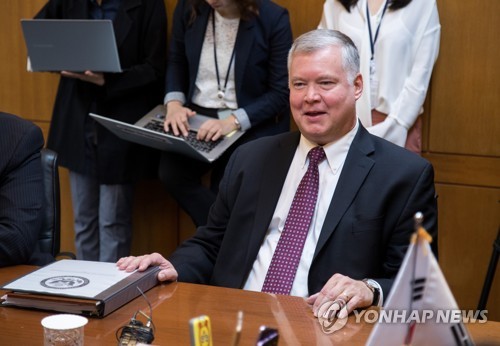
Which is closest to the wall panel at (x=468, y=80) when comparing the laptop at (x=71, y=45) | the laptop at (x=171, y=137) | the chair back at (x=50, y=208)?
the laptop at (x=171, y=137)

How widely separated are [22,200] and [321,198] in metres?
0.98

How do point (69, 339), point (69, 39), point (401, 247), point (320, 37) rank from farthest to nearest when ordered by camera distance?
1. point (69, 39)
2. point (320, 37)
3. point (401, 247)
4. point (69, 339)

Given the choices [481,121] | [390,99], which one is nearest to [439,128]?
[481,121]

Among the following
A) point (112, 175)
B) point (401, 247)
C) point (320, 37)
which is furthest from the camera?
point (112, 175)

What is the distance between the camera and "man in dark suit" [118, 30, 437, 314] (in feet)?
7.71

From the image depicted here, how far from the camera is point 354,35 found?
381 centimetres

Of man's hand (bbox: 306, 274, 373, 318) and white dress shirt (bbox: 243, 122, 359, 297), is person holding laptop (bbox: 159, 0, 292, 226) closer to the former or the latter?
white dress shirt (bbox: 243, 122, 359, 297)

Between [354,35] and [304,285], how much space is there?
1793mm

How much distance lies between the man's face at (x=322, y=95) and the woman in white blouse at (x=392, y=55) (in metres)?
1.31

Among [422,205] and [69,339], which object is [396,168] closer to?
[422,205]

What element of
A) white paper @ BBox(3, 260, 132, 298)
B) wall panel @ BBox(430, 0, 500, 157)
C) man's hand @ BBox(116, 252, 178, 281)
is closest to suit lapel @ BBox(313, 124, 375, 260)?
man's hand @ BBox(116, 252, 178, 281)

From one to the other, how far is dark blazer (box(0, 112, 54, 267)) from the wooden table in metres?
0.53

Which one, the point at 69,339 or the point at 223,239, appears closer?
the point at 69,339

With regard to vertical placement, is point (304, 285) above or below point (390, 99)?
below
